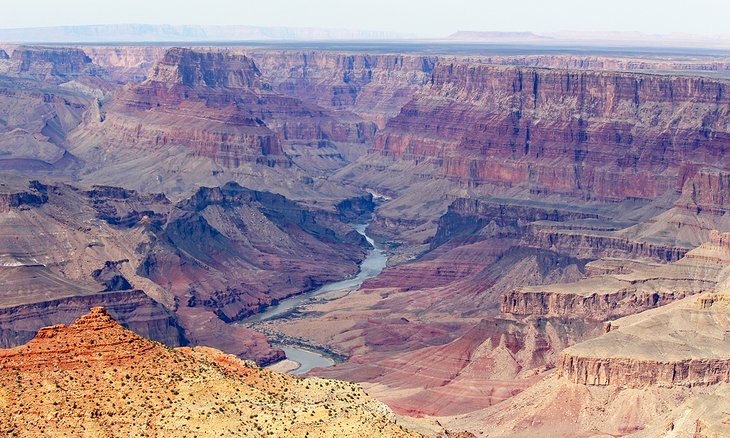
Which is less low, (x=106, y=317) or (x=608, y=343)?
(x=106, y=317)

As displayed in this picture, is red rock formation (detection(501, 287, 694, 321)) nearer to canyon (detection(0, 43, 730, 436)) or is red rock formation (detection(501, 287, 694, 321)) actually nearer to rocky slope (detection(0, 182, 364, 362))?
canyon (detection(0, 43, 730, 436))

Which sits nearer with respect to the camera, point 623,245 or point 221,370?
point 221,370

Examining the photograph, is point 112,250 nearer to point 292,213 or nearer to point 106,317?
point 292,213

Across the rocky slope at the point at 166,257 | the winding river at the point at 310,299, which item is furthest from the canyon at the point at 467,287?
the winding river at the point at 310,299

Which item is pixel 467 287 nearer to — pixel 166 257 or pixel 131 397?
pixel 166 257

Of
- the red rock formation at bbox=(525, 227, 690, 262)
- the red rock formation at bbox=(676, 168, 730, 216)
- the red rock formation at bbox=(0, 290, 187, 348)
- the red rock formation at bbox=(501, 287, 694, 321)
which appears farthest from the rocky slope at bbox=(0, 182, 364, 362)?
the red rock formation at bbox=(676, 168, 730, 216)

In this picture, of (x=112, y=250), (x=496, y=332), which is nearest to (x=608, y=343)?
(x=496, y=332)

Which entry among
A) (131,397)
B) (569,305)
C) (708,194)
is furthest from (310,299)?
(131,397)
